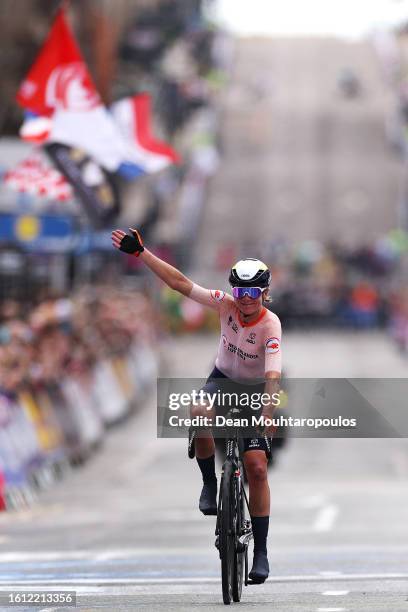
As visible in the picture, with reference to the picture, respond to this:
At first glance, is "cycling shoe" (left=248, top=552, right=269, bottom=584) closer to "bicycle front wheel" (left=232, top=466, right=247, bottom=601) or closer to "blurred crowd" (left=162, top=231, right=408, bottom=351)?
"bicycle front wheel" (left=232, top=466, right=247, bottom=601)

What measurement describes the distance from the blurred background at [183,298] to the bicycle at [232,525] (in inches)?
8.7

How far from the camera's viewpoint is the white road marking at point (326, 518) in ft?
63.5

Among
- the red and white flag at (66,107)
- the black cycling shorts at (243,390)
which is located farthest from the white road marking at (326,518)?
the black cycling shorts at (243,390)

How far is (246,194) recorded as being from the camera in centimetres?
7806

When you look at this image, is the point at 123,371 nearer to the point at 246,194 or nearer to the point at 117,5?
the point at 117,5

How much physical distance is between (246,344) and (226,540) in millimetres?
1247

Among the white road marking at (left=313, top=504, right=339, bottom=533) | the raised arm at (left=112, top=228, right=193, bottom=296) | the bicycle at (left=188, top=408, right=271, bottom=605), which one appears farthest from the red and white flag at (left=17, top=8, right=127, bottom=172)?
the bicycle at (left=188, top=408, right=271, bottom=605)

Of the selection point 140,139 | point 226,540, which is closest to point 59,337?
point 140,139

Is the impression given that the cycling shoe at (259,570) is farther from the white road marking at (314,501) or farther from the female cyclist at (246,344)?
→ the white road marking at (314,501)

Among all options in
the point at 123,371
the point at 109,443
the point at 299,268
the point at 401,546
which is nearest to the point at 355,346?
the point at 299,268

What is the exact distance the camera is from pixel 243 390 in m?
11.8

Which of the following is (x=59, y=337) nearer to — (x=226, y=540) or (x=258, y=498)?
(x=258, y=498)

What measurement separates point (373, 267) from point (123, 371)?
31.1 meters

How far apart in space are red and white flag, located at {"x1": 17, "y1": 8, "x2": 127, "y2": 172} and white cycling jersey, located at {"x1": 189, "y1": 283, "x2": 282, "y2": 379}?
11.6 meters
